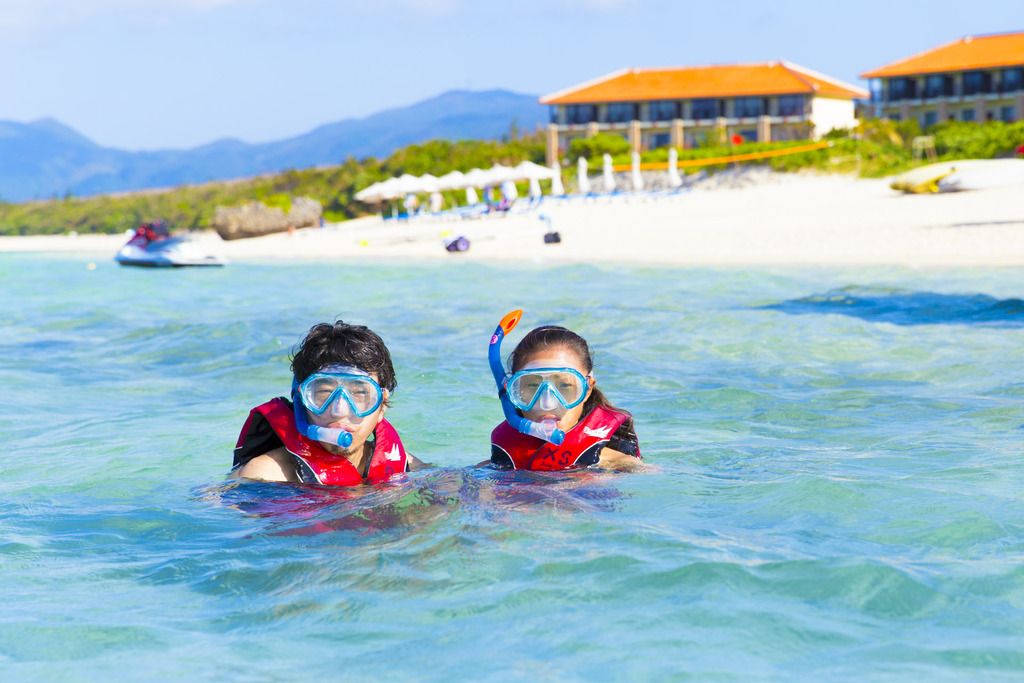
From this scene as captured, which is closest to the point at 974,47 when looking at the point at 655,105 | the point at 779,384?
the point at 655,105

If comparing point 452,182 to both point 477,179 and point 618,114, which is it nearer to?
point 477,179

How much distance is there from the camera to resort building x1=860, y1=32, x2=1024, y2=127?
49750 mm

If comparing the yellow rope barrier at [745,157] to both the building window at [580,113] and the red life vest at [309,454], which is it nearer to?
the building window at [580,113]

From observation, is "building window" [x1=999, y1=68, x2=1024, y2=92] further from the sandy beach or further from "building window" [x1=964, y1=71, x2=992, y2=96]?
the sandy beach

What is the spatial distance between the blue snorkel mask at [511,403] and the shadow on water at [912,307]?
25.1ft

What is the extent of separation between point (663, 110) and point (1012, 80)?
666 inches

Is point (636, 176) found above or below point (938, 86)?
below

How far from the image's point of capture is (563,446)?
13.4 ft

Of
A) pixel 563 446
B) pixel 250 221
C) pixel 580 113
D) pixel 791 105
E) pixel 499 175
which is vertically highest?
pixel 580 113

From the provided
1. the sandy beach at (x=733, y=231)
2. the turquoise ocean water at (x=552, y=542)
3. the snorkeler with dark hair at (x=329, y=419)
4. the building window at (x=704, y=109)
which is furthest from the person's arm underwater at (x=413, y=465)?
the building window at (x=704, y=109)

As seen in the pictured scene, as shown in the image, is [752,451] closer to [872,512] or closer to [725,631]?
[872,512]

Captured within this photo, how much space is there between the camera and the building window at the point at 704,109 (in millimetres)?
54250

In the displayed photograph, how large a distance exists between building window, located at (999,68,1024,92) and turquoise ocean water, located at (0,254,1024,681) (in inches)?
1867

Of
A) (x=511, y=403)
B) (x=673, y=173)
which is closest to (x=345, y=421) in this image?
(x=511, y=403)
